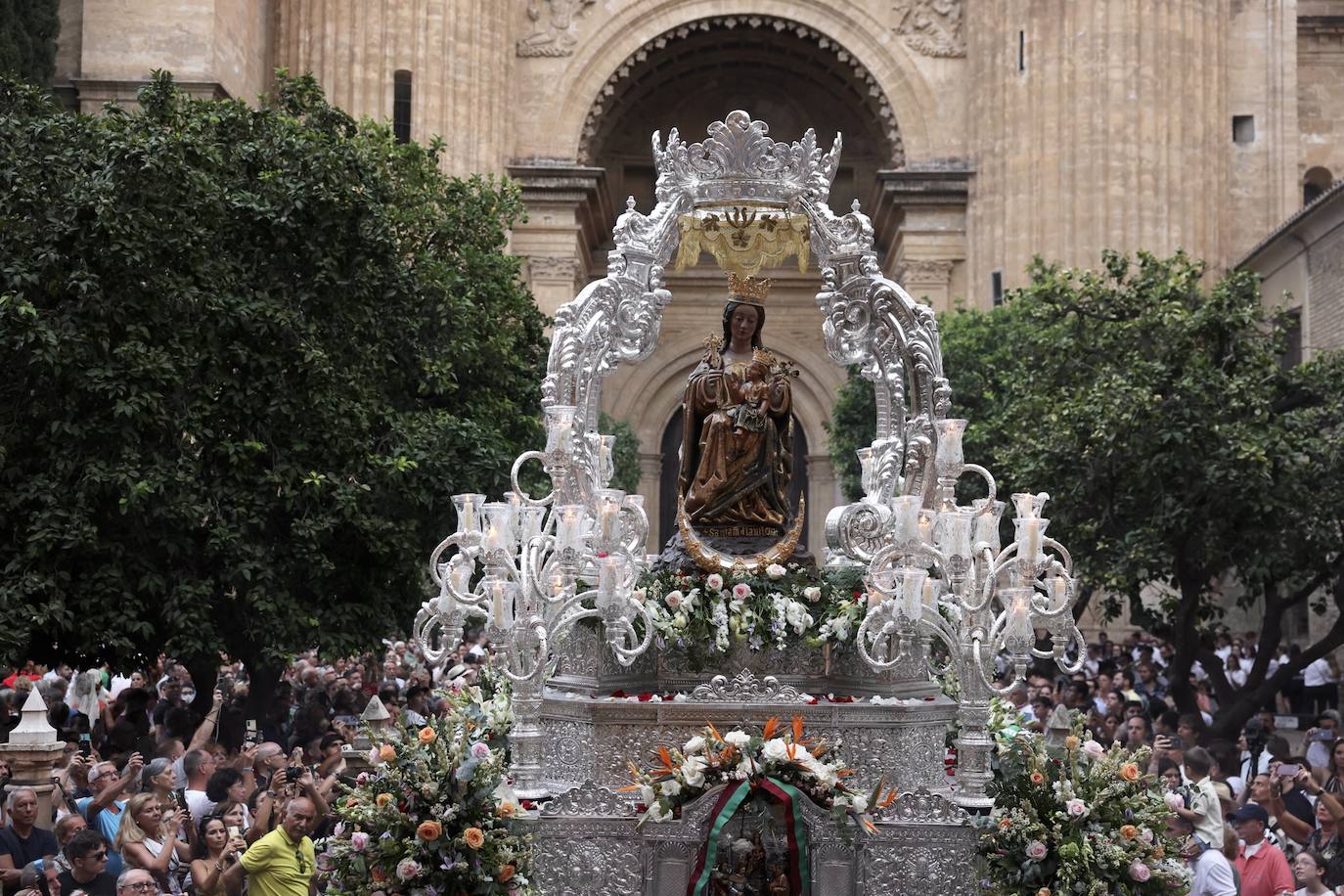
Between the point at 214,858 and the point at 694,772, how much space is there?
2832 millimetres

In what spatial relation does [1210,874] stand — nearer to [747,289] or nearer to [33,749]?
[747,289]

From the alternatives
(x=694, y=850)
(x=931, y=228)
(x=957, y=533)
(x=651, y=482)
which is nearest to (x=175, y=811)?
(x=694, y=850)

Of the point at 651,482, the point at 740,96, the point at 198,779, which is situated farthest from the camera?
the point at 740,96

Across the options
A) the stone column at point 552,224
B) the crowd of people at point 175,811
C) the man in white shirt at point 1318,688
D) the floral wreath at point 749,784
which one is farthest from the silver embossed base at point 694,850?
the stone column at point 552,224

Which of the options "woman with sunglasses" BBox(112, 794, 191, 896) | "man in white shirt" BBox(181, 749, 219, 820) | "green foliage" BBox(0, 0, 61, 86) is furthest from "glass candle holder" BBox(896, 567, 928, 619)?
"green foliage" BBox(0, 0, 61, 86)

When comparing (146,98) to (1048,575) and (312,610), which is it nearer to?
(312,610)

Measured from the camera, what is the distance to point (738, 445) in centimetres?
1279

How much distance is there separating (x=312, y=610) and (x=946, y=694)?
7.02 m

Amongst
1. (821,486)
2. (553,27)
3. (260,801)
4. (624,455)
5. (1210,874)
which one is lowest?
(1210,874)

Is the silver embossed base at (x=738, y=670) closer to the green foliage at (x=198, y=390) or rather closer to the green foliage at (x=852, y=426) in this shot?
the green foliage at (x=198, y=390)

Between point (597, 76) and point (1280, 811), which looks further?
point (597, 76)

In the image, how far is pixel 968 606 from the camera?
1133 cm

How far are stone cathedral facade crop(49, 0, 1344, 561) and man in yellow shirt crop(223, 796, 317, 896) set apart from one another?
82.7 feet

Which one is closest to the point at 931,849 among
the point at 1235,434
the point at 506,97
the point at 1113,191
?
the point at 1235,434
